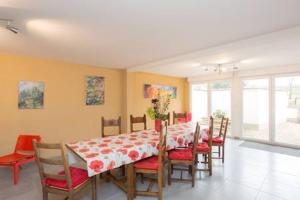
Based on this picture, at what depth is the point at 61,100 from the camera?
156 inches

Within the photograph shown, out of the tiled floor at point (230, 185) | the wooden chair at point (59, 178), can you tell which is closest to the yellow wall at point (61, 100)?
the tiled floor at point (230, 185)

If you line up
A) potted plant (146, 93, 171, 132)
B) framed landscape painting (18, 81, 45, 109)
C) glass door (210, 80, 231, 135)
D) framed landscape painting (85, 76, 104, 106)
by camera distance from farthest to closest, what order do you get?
glass door (210, 80, 231, 135), framed landscape painting (85, 76, 104, 106), framed landscape painting (18, 81, 45, 109), potted plant (146, 93, 171, 132)

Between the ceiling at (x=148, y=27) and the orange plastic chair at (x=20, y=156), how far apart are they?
1665 millimetres

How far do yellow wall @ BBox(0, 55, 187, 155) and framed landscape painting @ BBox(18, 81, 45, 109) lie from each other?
0.08 metres

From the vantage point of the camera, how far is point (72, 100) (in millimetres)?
4133

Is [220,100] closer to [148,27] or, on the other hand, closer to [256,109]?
[256,109]

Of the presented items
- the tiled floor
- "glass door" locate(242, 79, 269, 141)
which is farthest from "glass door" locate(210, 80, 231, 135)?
the tiled floor

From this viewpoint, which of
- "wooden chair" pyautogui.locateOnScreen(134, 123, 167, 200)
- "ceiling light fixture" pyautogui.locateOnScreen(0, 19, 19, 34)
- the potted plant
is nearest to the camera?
"ceiling light fixture" pyautogui.locateOnScreen(0, 19, 19, 34)

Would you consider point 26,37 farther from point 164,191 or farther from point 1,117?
point 164,191

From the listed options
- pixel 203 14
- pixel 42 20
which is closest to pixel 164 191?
pixel 203 14

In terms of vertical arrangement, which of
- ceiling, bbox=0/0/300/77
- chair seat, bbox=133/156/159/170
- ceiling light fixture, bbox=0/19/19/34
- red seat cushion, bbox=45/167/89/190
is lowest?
red seat cushion, bbox=45/167/89/190

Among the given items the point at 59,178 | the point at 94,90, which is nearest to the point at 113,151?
the point at 59,178

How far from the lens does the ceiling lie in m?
1.68

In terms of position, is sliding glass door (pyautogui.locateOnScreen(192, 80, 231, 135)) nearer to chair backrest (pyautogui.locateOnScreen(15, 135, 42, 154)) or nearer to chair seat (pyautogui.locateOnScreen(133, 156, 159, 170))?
chair seat (pyautogui.locateOnScreen(133, 156, 159, 170))
